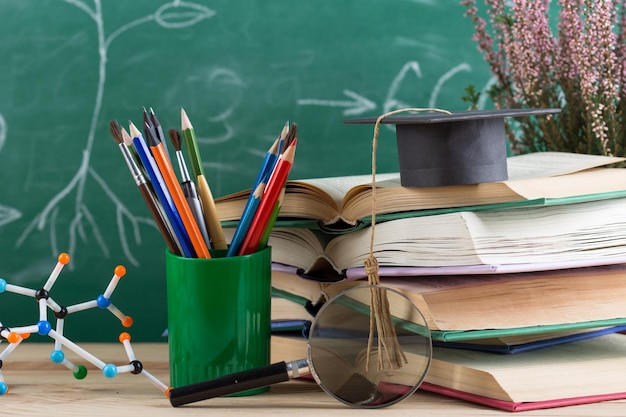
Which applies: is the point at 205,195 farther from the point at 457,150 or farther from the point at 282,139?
the point at 457,150

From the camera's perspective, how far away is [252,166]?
103cm

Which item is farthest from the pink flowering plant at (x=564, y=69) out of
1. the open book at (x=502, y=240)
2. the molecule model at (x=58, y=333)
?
the molecule model at (x=58, y=333)

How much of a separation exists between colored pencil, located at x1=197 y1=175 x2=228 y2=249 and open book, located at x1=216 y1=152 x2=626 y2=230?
0.22 feet

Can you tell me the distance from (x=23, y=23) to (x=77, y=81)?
10 cm

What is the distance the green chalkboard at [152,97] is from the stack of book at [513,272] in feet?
0.94

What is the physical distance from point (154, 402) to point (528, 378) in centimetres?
36

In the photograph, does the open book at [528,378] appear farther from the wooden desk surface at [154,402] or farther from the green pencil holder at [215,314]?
the green pencil holder at [215,314]

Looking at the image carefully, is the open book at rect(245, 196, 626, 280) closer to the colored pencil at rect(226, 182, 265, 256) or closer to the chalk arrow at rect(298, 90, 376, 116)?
the colored pencil at rect(226, 182, 265, 256)

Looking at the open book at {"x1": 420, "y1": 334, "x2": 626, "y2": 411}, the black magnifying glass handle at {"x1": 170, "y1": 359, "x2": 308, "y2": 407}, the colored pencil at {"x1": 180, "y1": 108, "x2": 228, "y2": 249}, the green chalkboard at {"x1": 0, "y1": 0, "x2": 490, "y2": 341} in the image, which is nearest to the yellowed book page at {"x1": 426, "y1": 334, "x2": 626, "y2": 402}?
the open book at {"x1": 420, "y1": 334, "x2": 626, "y2": 411}

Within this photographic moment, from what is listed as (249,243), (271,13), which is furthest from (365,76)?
(249,243)

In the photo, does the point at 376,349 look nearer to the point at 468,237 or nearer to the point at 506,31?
the point at 468,237

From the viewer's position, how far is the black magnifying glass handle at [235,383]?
70 centimetres

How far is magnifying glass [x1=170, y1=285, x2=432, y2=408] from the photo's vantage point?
70 centimetres

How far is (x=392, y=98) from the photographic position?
3.43 feet
